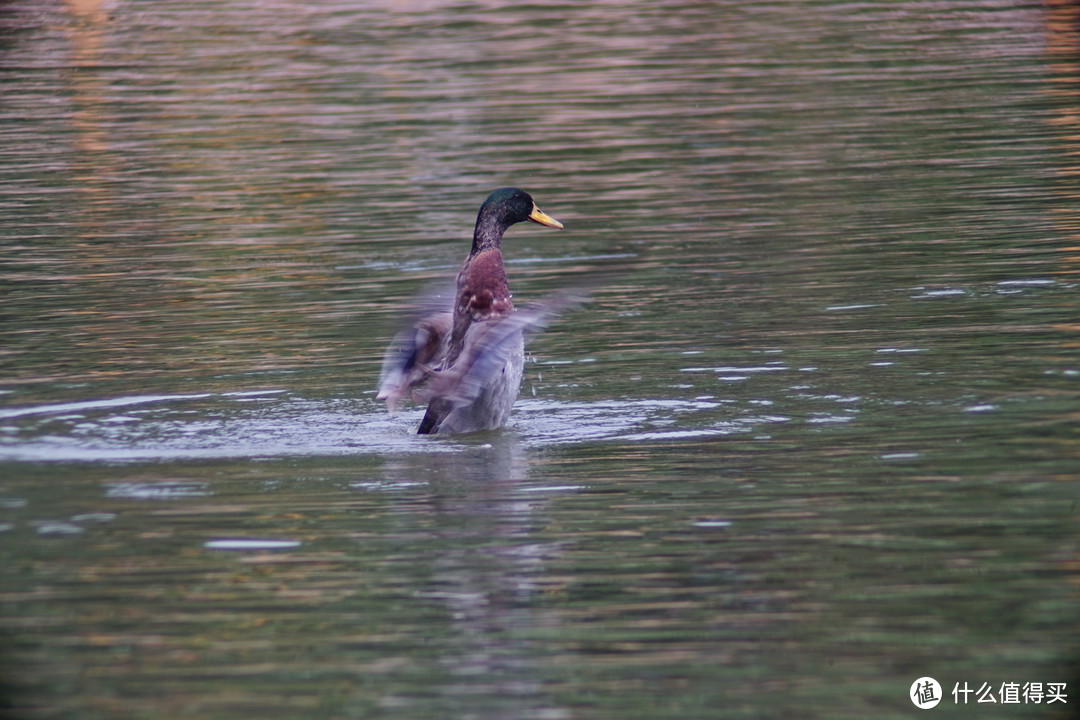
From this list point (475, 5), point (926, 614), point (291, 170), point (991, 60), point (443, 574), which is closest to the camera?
point (926, 614)

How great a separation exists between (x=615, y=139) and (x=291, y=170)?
3.68 meters

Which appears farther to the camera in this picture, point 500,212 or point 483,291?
point 500,212

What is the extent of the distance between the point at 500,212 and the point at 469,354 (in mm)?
1491

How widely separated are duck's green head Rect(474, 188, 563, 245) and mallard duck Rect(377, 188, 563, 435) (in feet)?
0.04

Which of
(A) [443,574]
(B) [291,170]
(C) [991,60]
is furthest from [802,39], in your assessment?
(A) [443,574]

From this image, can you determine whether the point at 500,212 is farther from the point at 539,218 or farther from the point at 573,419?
the point at 573,419

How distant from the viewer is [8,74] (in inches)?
1109

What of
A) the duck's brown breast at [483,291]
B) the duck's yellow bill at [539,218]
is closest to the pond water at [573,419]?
the duck's brown breast at [483,291]

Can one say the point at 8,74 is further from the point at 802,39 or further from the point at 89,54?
the point at 802,39

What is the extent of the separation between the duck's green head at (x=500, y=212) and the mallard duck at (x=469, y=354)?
0.04 feet

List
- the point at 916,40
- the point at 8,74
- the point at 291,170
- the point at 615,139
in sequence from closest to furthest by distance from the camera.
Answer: the point at 291,170, the point at 615,139, the point at 916,40, the point at 8,74

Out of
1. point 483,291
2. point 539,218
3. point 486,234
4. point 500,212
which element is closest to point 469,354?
point 483,291

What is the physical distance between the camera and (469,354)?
927 centimetres

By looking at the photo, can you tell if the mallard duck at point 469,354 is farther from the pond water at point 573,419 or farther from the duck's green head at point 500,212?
the pond water at point 573,419
